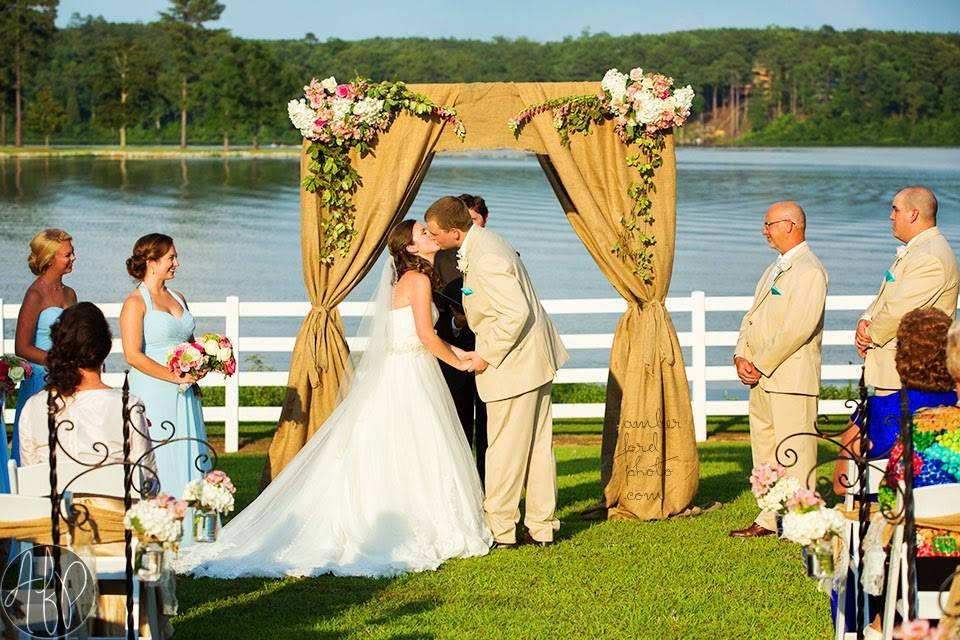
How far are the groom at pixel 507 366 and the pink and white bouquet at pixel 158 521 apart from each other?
323cm

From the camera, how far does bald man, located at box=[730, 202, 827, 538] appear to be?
7.72m

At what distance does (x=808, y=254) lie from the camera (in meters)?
7.83

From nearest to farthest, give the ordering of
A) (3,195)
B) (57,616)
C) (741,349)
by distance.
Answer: (57,616) < (741,349) < (3,195)

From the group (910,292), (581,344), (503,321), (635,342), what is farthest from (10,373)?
(581,344)

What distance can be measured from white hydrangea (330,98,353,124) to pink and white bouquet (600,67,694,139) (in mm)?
1651

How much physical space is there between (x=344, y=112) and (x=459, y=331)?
62.7 inches

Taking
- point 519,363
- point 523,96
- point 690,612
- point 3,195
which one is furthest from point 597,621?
point 3,195

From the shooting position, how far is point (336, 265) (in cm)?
862

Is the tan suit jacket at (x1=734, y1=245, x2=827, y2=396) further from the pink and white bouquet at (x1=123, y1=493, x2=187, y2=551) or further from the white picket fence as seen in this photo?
the pink and white bouquet at (x1=123, y1=493, x2=187, y2=551)

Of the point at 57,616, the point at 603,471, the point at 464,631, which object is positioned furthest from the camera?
the point at 603,471

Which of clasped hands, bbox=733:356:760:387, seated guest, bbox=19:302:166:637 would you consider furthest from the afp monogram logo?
clasped hands, bbox=733:356:760:387

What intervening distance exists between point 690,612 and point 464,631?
1147mm

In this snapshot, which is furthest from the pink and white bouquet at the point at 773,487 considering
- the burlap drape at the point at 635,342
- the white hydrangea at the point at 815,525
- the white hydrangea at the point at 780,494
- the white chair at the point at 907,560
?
the burlap drape at the point at 635,342

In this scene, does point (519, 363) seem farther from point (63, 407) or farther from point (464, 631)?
point (63, 407)
